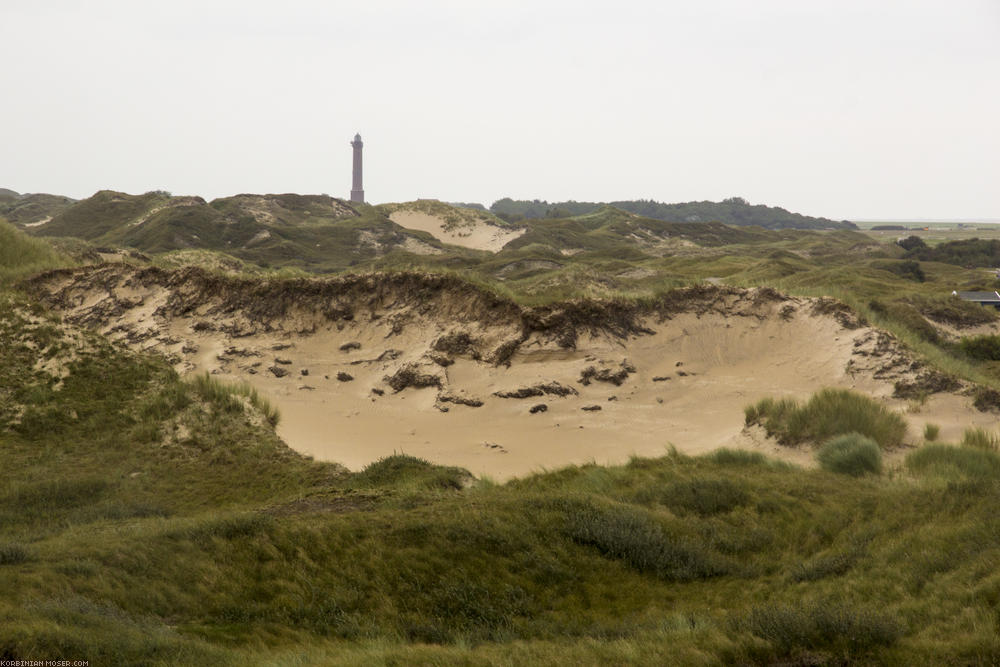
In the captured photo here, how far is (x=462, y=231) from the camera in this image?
6769 centimetres

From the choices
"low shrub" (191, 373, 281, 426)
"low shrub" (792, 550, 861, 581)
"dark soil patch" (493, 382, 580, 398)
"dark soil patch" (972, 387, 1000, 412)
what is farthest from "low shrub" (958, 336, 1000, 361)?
"low shrub" (191, 373, 281, 426)

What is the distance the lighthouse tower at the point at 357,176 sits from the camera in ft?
395

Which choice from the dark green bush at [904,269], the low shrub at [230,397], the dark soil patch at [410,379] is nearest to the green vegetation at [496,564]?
the low shrub at [230,397]

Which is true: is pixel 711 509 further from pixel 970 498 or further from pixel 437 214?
pixel 437 214

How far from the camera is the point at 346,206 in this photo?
78.0 meters

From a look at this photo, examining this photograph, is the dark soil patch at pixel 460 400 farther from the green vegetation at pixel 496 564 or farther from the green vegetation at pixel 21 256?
the green vegetation at pixel 21 256

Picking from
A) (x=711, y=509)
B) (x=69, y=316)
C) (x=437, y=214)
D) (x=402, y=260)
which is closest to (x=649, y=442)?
(x=711, y=509)

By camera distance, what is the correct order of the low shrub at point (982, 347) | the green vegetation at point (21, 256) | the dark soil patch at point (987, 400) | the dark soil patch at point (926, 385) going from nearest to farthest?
the dark soil patch at point (987, 400), the dark soil patch at point (926, 385), the green vegetation at point (21, 256), the low shrub at point (982, 347)

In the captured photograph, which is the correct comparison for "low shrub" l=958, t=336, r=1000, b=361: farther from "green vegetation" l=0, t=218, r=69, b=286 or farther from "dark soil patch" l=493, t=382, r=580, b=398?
"green vegetation" l=0, t=218, r=69, b=286

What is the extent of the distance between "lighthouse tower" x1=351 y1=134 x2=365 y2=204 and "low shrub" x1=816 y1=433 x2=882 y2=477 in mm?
115077

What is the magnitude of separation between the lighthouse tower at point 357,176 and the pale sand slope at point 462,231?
52.1 m

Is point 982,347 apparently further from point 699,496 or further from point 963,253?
point 963,253

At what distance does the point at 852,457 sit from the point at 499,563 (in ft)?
19.3

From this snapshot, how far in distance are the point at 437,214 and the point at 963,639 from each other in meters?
69.1
